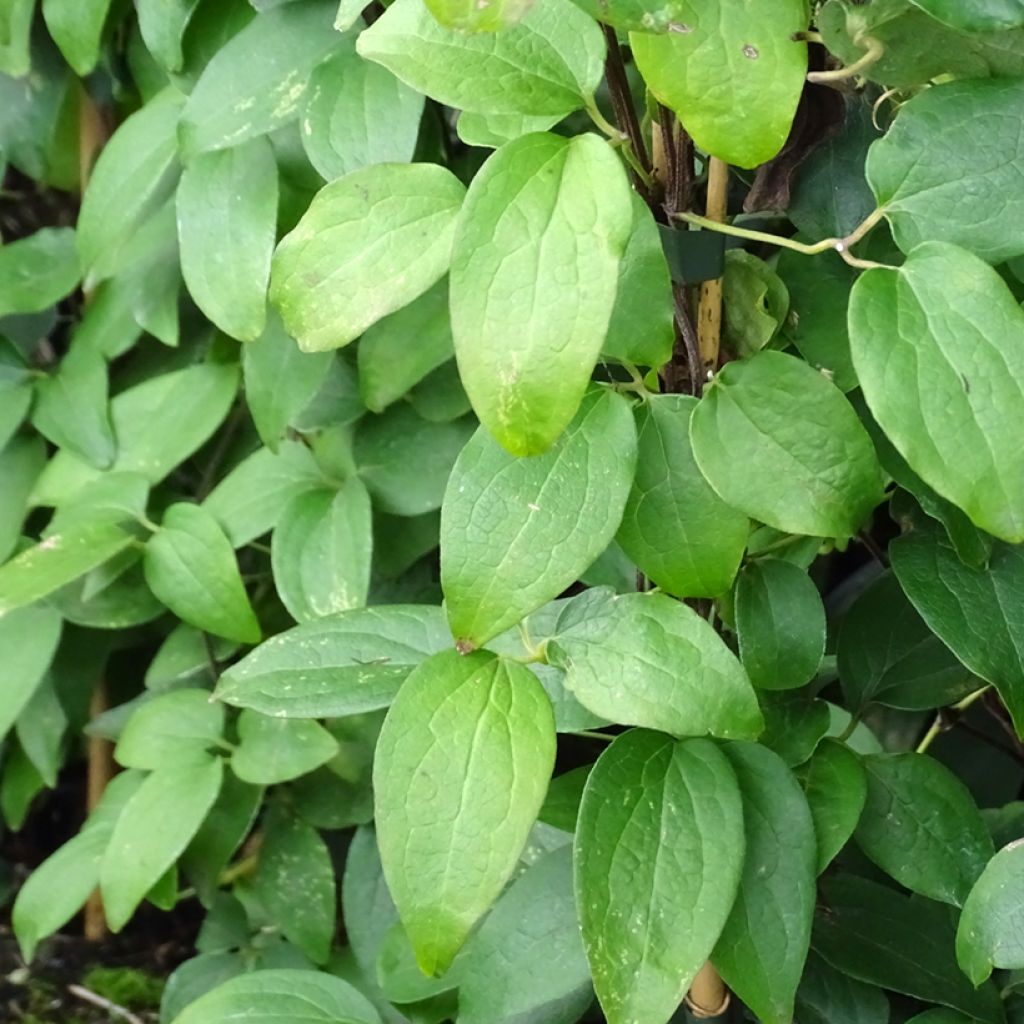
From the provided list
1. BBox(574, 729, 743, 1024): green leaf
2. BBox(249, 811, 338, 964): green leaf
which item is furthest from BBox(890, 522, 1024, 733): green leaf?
BBox(249, 811, 338, 964): green leaf

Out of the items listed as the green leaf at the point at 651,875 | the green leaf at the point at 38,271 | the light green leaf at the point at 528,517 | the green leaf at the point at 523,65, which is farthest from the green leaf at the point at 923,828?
the green leaf at the point at 38,271

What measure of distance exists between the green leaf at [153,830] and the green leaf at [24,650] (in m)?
0.14

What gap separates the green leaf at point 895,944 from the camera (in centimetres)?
48

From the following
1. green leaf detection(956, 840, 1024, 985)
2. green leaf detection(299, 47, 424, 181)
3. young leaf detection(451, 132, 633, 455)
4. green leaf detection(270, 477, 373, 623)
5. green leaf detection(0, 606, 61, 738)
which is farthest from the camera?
green leaf detection(0, 606, 61, 738)

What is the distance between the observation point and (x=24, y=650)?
742mm

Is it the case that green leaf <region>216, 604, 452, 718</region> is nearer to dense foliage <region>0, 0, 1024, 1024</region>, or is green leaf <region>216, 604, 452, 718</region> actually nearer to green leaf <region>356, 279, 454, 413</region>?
dense foliage <region>0, 0, 1024, 1024</region>

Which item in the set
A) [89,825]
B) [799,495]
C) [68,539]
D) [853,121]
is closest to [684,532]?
[799,495]

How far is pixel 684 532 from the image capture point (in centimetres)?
37

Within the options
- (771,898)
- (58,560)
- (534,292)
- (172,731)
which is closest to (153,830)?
(172,731)

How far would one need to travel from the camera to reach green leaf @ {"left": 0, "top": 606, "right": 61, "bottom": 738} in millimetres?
730

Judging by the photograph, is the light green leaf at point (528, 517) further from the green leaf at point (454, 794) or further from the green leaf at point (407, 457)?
the green leaf at point (407, 457)

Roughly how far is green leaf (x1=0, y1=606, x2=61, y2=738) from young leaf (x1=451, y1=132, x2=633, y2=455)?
57 cm

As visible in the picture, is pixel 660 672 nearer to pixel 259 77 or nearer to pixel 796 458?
pixel 796 458

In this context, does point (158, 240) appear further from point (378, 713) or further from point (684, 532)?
point (684, 532)
